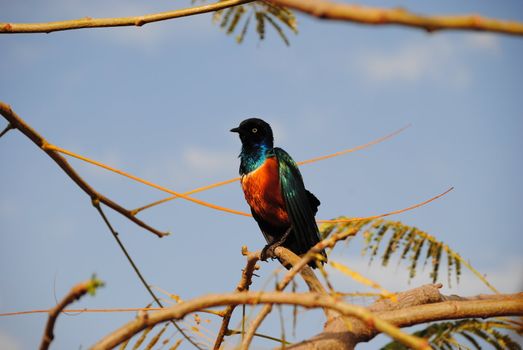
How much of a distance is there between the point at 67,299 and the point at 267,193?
3.36m

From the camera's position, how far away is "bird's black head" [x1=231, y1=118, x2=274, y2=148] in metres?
4.97

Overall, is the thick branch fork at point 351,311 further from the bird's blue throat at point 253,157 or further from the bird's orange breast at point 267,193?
the bird's blue throat at point 253,157

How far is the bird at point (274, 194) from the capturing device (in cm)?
439

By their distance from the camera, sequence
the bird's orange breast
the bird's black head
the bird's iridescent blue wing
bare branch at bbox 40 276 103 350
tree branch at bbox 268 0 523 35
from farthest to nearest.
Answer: the bird's black head, the bird's orange breast, the bird's iridescent blue wing, bare branch at bbox 40 276 103 350, tree branch at bbox 268 0 523 35

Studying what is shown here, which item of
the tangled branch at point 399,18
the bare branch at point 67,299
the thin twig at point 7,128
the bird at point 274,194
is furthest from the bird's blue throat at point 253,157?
the tangled branch at point 399,18

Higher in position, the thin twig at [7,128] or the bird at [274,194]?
the bird at [274,194]

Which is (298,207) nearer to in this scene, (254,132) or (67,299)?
(254,132)

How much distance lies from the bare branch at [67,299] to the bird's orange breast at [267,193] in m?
3.13

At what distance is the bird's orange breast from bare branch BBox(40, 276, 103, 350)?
3127 millimetres

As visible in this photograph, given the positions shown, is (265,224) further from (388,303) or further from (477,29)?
(477,29)

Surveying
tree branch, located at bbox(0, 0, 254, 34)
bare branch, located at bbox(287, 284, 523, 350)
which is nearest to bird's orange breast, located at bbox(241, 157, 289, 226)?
bare branch, located at bbox(287, 284, 523, 350)

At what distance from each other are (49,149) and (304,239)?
2.32 metres

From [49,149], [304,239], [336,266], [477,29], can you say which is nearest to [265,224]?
[304,239]

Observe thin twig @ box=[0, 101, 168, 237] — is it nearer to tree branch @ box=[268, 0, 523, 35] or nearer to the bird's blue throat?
tree branch @ box=[268, 0, 523, 35]
